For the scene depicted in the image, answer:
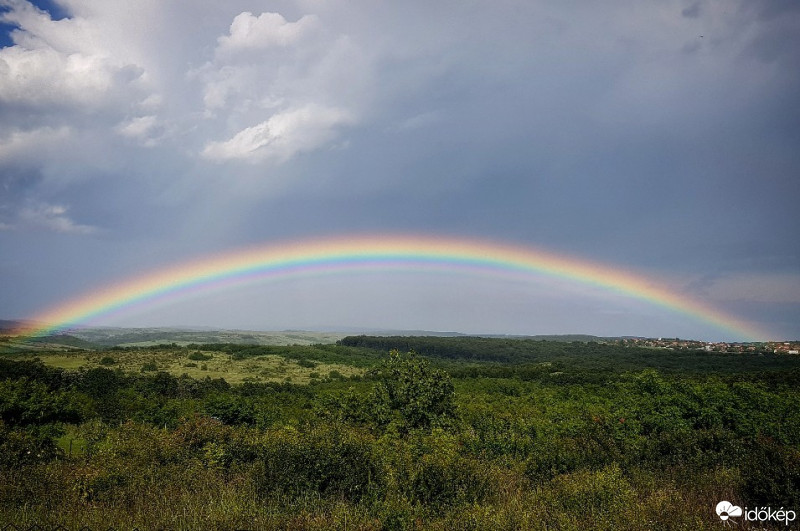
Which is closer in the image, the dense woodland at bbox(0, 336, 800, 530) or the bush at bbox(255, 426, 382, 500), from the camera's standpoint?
the dense woodland at bbox(0, 336, 800, 530)

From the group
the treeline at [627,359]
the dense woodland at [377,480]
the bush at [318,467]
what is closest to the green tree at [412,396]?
the dense woodland at [377,480]

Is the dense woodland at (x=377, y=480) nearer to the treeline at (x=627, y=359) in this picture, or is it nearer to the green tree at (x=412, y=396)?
the green tree at (x=412, y=396)

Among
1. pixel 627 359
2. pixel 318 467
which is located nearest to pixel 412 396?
pixel 318 467

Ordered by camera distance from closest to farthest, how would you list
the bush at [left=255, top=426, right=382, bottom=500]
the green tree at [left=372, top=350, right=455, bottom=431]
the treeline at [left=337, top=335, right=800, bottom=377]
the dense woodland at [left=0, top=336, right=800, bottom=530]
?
the dense woodland at [left=0, top=336, right=800, bottom=530], the bush at [left=255, top=426, right=382, bottom=500], the green tree at [left=372, top=350, right=455, bottom=431], the treeline at [left=337, top=335, right=800, bottom=377]

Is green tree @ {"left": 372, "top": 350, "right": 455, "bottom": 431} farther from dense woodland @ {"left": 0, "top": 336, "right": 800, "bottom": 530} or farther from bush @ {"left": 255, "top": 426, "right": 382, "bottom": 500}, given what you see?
bush @ {"left": 255, "top": 426, "right": 382, "bottom": 500}

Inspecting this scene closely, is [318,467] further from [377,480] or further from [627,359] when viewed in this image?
[627,359]

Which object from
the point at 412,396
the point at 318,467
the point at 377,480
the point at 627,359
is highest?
the point at 318,467

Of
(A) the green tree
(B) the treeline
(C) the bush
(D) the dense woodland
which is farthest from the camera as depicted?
(B) the treeline

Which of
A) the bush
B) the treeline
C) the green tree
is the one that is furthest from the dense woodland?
the treeline

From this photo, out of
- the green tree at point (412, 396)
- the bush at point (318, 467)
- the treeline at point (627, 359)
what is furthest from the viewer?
the treeline at point (627, 359)

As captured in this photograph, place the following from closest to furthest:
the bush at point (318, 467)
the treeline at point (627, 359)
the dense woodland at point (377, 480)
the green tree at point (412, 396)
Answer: the dense woodland at point (377, 480)
the bush at point (318, 467)
the green tree at point (412, 396)
the treeline at point (627, 359)

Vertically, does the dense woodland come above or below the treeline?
above
